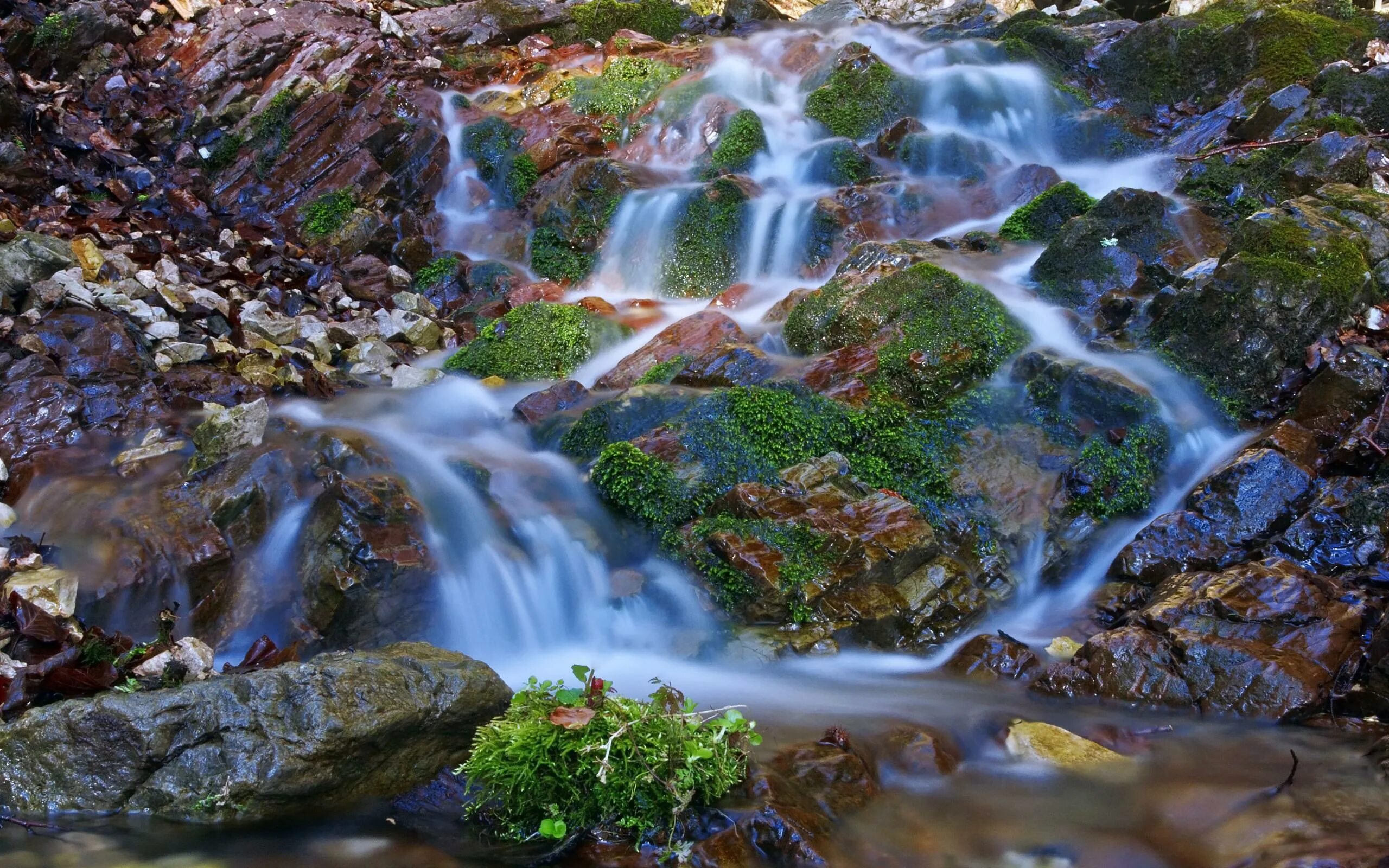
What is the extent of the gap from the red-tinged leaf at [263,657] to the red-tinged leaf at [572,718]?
6.63 feet

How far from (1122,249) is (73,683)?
28.6ft

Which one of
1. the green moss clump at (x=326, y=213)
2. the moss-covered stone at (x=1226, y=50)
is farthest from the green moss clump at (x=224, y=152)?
the moss-covered stone at (x=1226, y=50)

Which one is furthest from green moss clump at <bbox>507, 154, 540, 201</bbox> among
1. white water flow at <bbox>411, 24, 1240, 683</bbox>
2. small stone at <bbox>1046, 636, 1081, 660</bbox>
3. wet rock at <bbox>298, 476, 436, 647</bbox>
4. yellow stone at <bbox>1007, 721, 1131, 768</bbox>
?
yellow stone at <bbox>1007, 721, 1131, 768</bbox>

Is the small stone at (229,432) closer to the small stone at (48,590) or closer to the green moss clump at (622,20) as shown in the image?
the small stone at (48,590)

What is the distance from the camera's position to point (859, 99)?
13.7 meters

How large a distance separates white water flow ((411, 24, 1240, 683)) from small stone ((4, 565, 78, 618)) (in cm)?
192

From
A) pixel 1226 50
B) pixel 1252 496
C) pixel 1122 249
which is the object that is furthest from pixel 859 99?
pixel 1252 496

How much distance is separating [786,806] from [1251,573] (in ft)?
11.1

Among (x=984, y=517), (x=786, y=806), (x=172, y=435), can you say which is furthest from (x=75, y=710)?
(x=984, y=517)

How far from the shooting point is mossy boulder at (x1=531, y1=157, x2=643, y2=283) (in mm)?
11586

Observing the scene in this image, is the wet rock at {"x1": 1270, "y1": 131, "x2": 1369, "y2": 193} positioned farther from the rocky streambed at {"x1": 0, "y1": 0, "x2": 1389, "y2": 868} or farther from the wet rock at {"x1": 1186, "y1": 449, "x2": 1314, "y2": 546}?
the wet rock at {"x1": 1186, "y1": 449, "x2": 1314, "y2": 546}

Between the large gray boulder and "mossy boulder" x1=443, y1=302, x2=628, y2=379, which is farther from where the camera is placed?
"mossy boulder" x1=443, y1=302, x2=628, y2=379

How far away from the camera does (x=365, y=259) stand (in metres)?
11.0

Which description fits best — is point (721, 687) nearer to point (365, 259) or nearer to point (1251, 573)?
point (1251, 573)
